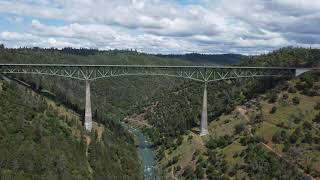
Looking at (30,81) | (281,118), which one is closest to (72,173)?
(281,118)

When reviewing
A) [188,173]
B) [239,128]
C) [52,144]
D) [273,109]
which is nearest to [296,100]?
[273,109]

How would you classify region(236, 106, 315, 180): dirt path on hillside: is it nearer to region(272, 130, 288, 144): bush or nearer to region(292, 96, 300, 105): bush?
region(272, 130, 288, 144): bush

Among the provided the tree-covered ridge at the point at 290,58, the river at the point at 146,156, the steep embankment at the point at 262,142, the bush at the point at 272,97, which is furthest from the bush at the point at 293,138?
the tree-covered ridge at the point at 290,58

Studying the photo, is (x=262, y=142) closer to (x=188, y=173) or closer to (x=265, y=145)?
(x=265, y=145)

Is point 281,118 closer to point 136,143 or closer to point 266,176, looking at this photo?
point 266,176

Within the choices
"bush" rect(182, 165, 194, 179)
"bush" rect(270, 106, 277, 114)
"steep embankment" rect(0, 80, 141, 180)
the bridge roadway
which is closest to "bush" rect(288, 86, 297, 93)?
the bridge roadway

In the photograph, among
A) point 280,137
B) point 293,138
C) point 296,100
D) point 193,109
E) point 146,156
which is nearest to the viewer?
point 293,138
